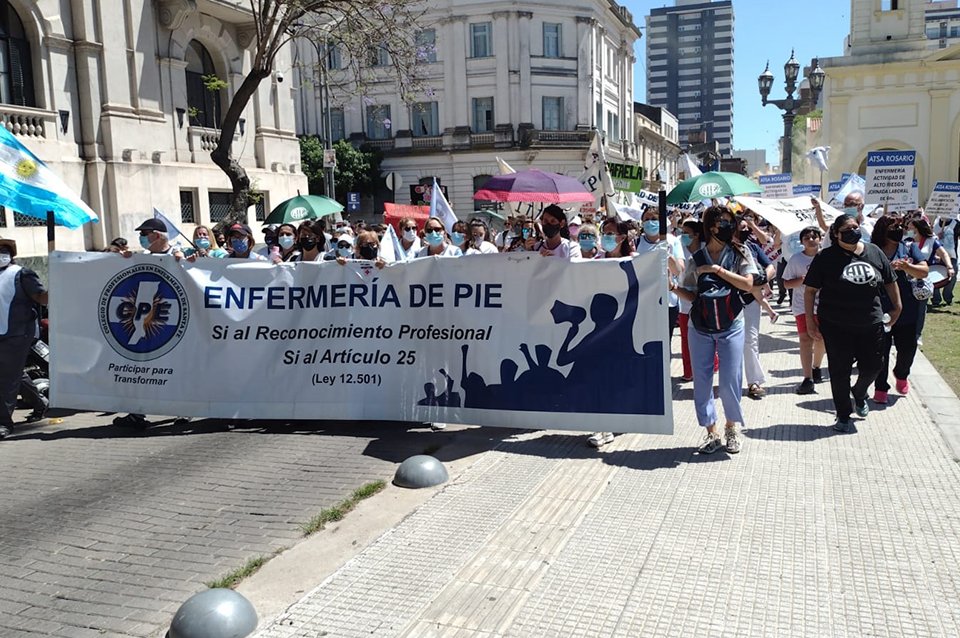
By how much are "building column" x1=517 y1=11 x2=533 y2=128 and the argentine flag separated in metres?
46.2

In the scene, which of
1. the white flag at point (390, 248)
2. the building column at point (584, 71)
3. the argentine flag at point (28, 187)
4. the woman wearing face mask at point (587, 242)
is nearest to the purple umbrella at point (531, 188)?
the white flag at point (390, 248)

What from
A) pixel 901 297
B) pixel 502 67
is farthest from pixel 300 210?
pixel 502 67

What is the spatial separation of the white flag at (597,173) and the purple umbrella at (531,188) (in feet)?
1.48

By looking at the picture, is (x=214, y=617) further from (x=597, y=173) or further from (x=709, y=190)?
(x=597, y=173)

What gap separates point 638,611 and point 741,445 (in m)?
2.95

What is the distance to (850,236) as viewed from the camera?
6613mm

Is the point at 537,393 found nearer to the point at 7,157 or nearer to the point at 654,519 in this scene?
the point at 654,519

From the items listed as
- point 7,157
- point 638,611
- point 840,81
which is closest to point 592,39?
point 840,81

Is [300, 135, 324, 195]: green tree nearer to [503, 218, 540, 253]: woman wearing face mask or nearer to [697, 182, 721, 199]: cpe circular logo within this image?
[503, 218, 540, 253]: woman wearing face mask

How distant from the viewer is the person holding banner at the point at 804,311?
27.1 feet

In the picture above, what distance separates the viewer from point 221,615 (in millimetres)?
3740

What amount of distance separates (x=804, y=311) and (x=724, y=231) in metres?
2.71

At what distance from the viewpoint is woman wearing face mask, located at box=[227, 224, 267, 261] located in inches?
321

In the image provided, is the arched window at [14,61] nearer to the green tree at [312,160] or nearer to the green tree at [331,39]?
the green tree at [331,39]
